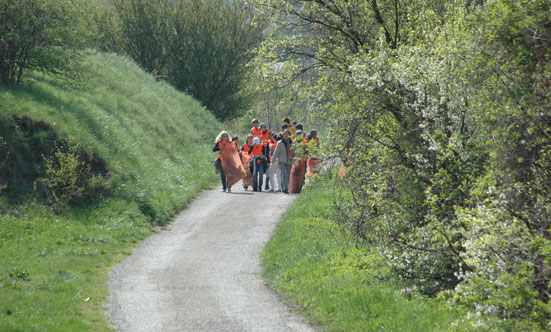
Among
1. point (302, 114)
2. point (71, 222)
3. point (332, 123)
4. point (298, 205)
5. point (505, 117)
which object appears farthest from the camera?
point (302, 114)

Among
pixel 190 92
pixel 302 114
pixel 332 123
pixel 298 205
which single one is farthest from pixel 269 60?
pixel 302 114

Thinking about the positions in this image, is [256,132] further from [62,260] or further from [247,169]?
[62,260]

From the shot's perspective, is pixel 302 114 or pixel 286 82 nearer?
pixel 286 82

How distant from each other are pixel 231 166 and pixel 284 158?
6.24 feet

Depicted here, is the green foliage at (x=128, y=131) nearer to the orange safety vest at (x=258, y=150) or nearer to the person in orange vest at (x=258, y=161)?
the person in orange vest at (x=258, y=161)

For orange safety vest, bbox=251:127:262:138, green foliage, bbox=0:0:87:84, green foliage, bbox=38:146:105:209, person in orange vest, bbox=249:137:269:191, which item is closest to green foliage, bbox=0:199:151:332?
green foliage, bbox=38:146:105:209

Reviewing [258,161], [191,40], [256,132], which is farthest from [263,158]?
[191,40]

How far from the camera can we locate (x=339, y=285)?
9359mm

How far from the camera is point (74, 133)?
1605cm

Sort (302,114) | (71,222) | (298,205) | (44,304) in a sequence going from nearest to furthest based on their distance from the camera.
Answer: (44,304), (71,222), (298,205), (302,114)

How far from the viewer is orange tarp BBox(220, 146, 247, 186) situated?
67.6ft

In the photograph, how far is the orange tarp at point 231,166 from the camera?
20.6m

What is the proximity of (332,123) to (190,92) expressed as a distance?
2678 cm

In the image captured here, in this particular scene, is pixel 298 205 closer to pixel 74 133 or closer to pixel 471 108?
pixel 74 133
